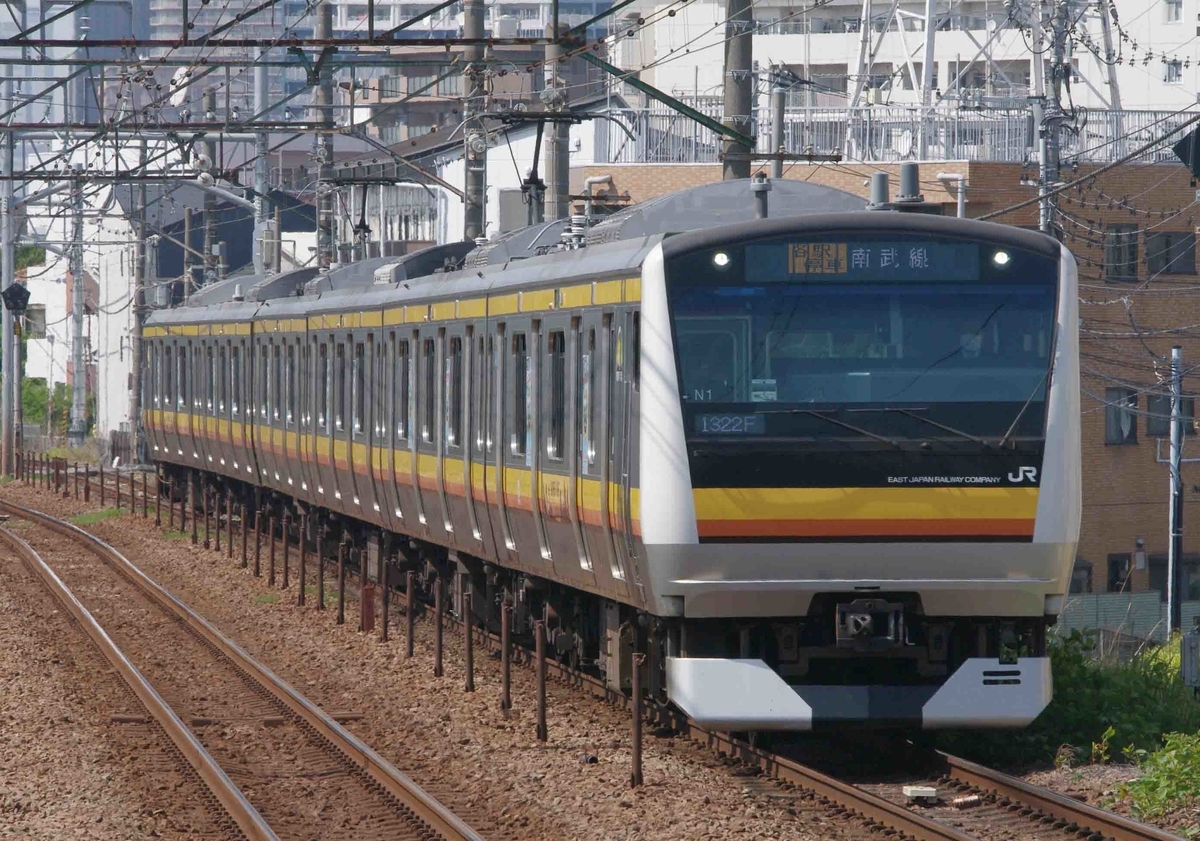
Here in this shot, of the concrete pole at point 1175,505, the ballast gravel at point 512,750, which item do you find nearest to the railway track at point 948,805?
the ballast gravel at point 512,750

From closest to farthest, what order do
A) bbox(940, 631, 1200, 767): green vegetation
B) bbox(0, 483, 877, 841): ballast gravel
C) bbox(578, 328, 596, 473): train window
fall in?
bbox(0, 483, 877, 841): ballast gravel, bbox(940, 631, 1200, 767): green vegetation, bbox(578, 328, 596, 473): train window

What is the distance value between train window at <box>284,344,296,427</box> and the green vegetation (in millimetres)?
10531

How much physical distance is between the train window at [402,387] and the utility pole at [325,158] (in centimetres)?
817

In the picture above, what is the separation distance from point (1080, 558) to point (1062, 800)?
23.7 metres

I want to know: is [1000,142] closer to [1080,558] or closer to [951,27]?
[1080,558]

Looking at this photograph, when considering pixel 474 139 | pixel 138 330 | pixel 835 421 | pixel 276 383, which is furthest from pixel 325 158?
pixel 835 421

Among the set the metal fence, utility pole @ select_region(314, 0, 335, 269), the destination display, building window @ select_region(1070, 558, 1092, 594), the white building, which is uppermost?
the white building

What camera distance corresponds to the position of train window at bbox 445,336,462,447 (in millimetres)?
13844

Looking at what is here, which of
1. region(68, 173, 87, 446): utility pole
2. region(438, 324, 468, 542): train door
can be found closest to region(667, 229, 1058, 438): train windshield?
region(438, 324, 468, 542): train door

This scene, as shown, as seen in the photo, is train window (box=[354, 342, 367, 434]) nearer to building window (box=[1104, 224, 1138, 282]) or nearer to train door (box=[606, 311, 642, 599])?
train door (box=[606, 311, 642, 599])

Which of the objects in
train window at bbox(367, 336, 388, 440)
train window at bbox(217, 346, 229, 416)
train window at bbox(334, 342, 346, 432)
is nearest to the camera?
train window at bbox(367, 336, 388, 440)

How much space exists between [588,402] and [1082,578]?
22.3m

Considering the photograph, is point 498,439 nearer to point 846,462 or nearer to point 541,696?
point 541,696

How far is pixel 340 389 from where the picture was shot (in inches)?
715
